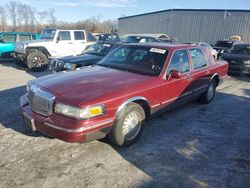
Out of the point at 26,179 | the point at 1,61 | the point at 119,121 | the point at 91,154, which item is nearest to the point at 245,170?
the point at 119,121

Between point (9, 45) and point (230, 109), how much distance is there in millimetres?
11475

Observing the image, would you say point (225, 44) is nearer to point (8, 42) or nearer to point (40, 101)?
point (8, 42)

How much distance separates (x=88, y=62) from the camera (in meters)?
7.79

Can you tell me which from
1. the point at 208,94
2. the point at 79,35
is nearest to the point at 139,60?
the point at 208,94

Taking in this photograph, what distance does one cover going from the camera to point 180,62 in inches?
201

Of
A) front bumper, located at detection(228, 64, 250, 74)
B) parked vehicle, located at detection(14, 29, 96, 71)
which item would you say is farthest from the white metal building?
parked vehicle, located at detection(14, 29, 96, 71)

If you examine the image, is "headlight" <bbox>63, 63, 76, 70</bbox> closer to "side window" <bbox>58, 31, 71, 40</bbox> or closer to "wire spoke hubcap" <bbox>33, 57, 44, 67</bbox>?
"wire spoke hubcap" <bbox>33, 57, 44, 67</bbox>

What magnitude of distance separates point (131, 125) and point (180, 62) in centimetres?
186

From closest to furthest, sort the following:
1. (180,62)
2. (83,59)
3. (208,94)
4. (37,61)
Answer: (180,62) < (208,94) < (83,59) < (37,61)

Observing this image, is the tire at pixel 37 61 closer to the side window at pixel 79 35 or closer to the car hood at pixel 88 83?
the side window at pixel 79 35

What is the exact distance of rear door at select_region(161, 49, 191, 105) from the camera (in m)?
4.66

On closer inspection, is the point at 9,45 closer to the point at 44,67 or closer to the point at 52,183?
the point at 44,67

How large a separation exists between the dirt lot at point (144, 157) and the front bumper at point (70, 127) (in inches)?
16.7

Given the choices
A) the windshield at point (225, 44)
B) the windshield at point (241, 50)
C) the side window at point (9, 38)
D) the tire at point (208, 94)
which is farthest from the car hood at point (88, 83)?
the windshield at point (225, 44)
